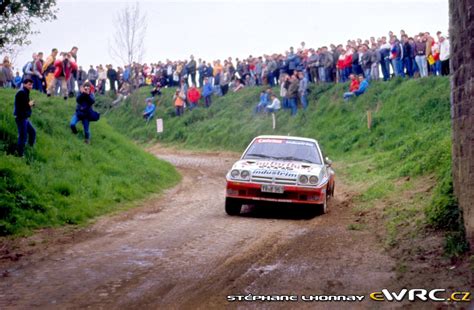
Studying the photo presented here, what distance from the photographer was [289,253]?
888 cm

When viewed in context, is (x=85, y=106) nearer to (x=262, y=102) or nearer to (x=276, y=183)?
(x=276, y=183)

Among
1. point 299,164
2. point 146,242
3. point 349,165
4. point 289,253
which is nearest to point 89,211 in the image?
point 146,242

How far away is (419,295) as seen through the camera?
6.52 metres

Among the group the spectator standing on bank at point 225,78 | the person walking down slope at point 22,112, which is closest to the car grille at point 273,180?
the person walking down slope at point 22,112

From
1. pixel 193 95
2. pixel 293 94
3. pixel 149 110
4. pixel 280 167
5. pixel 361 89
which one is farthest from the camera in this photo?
pixel 149 110

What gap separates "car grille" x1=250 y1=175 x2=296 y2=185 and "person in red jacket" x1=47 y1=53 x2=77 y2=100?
38.2ft

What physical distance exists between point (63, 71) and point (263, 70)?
13.9m

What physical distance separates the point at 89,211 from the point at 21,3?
18.8 feet

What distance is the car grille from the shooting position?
39.7 ft

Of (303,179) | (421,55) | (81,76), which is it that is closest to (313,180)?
(303,179)

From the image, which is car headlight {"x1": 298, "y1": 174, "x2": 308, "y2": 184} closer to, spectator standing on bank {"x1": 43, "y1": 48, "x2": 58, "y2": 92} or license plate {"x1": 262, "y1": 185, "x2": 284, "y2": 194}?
license plate {"x1": 262, "y1": 185, "x2": 284, "y2": 194}

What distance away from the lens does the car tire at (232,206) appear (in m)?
12.4

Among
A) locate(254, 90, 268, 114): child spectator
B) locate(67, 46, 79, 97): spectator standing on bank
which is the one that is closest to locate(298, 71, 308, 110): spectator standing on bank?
locate(254, 90, 268, 114): child spectator

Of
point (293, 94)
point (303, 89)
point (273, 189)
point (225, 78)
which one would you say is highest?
point (225, 78)
